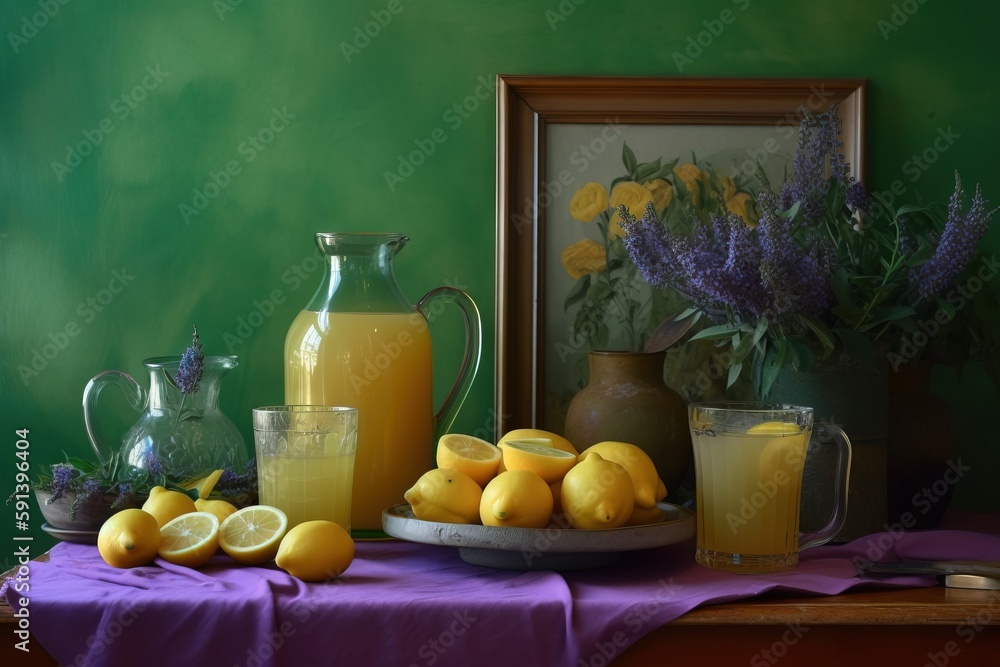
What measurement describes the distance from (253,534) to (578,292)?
0.62 metres

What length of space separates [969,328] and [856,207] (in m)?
0.20

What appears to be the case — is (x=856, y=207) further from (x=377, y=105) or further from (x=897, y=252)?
(x=377, y=105)

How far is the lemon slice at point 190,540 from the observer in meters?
0.93

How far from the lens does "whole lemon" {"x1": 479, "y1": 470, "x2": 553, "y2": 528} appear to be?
90 centimetres

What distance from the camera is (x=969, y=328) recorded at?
1145 mm

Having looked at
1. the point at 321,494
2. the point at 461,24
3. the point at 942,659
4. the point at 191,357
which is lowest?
the point at 942,659

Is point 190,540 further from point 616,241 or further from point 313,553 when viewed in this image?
point 616,241

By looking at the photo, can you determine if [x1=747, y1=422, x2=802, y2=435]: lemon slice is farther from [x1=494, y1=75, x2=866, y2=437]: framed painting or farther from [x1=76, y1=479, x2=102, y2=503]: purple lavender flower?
[x1=76, y1=479, x2=102, y2=503]: purple lavender flower

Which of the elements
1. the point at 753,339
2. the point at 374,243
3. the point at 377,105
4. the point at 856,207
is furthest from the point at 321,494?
the point at 856,207

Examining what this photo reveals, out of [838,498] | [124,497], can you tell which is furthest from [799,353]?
[124,497]

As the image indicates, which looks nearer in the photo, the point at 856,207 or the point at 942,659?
the point at 942,659
